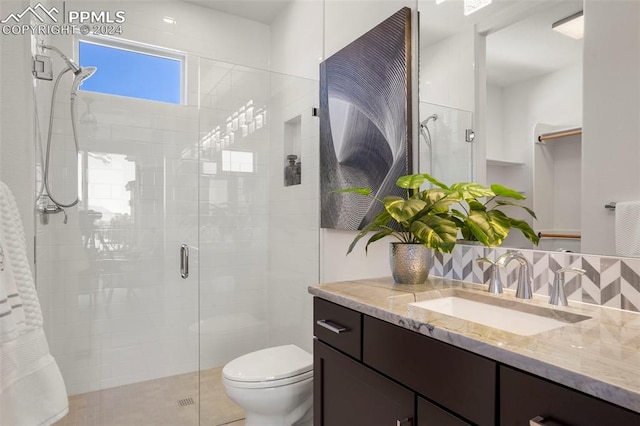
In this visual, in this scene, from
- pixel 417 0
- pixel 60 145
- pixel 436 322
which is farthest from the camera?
pixel 60 145

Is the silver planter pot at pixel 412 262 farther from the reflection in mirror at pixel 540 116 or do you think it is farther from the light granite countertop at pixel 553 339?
the reflection in mirror at pixel 540 116

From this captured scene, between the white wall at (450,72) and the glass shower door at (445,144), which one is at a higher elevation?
the white wall at (450,72)

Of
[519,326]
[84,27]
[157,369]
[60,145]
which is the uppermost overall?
[84,27]

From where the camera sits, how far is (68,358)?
2.26 metres

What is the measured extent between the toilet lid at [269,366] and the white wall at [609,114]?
1.32 metres


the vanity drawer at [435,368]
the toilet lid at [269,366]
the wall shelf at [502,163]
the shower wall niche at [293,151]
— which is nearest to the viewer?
the vanity drawer at [435,368]

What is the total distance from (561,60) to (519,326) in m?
0.84

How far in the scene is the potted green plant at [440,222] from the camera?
1252 mm


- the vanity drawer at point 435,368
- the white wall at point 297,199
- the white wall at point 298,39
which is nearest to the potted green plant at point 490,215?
the vanity drawer at point 435,368

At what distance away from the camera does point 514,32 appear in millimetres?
1334

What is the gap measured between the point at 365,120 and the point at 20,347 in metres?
1.65

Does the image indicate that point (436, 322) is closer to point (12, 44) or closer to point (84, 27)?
point (12, 44)

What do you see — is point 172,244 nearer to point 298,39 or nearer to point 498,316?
point 298,39

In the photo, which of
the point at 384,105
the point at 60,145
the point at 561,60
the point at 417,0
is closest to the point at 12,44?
the point at 60,145
